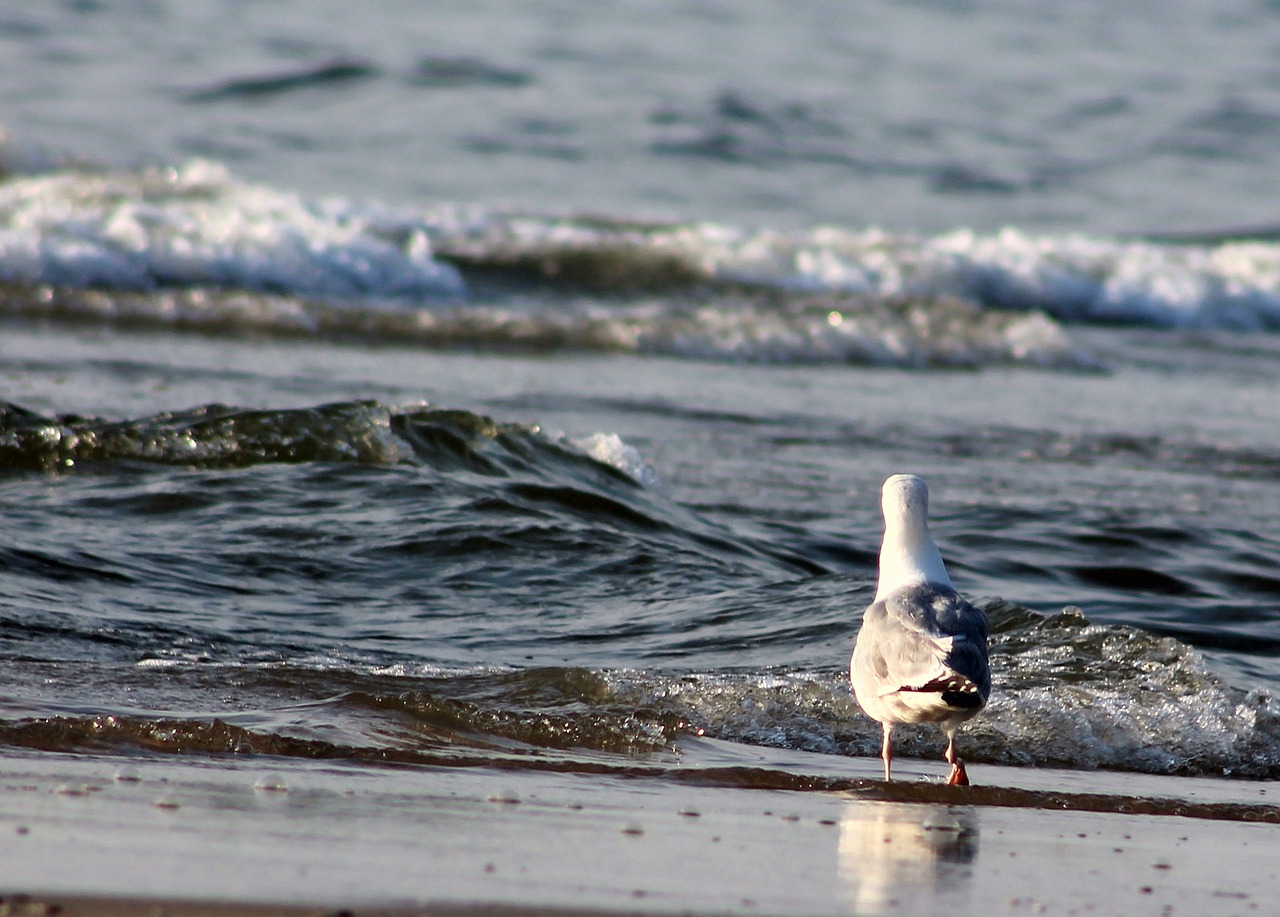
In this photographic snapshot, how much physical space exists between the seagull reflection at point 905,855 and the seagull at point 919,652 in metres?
0.23

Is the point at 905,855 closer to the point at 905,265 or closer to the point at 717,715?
the point at 717,715

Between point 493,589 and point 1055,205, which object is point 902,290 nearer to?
point 1055,205

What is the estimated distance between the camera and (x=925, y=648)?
12.1ft

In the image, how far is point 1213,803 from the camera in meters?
3.85

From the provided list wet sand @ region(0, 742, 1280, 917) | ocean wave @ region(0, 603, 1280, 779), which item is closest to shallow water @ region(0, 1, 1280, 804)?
ocean wave @ region(0, 603, 1280, 779)

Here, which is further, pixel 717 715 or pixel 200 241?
pixel 200 241

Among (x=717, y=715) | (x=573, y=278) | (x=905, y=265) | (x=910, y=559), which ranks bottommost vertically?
(x=717, y=715)

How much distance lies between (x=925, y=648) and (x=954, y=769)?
1.17 ft

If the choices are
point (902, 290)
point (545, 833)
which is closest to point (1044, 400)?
point (902, 290)

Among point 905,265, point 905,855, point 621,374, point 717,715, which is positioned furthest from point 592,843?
point 905,265

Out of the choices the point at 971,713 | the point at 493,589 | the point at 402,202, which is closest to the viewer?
the point at 971,713

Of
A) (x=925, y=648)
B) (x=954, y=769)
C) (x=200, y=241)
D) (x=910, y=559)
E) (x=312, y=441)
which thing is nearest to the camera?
(x=925, y=648)

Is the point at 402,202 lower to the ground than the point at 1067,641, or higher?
higher

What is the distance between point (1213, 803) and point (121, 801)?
2399mm
